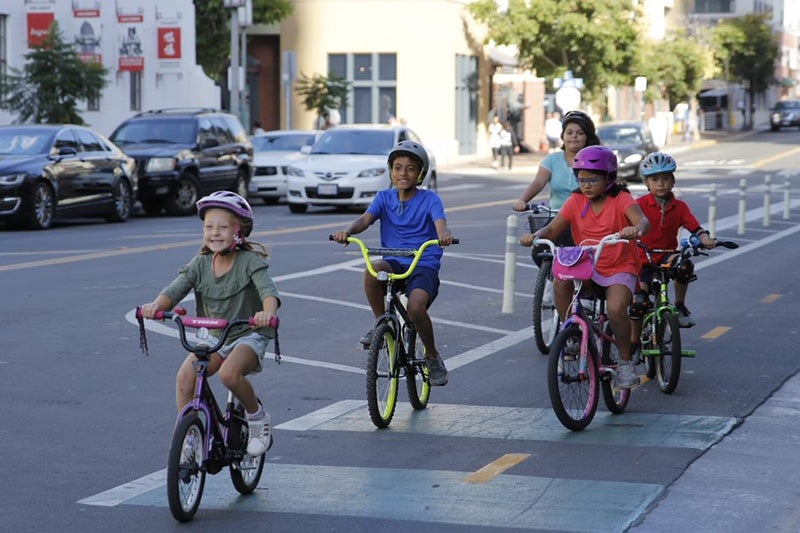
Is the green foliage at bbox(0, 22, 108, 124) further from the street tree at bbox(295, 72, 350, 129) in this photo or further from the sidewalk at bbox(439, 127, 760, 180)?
the sidewalk at bbox(439, 127, 760, 180)

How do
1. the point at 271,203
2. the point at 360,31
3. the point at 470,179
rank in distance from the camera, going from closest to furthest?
1. the point at 271,203
2. the point at 470,179
3. the point at 360,31

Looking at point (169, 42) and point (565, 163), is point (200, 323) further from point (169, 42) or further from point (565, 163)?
point (169, 42)

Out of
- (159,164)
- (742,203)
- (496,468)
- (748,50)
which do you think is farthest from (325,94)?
(748,50)

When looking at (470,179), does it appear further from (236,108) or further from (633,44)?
(633,44)

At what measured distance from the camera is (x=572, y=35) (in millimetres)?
57438

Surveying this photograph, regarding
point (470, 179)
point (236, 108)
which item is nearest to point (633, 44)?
point (470, 179)

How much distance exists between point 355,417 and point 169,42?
34.1m

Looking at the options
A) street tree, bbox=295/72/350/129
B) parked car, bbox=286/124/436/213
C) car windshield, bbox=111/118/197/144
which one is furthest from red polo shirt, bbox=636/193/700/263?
street tree, bbox=295/72/350/129

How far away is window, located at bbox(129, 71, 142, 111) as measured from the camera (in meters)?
41.7

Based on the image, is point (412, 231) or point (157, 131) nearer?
point (412, 231)

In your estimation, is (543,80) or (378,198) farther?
(543,80)

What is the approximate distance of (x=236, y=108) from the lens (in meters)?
38.9

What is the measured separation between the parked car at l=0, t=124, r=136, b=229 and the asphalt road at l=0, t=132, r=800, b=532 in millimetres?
5470

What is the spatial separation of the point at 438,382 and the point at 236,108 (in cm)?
3073
